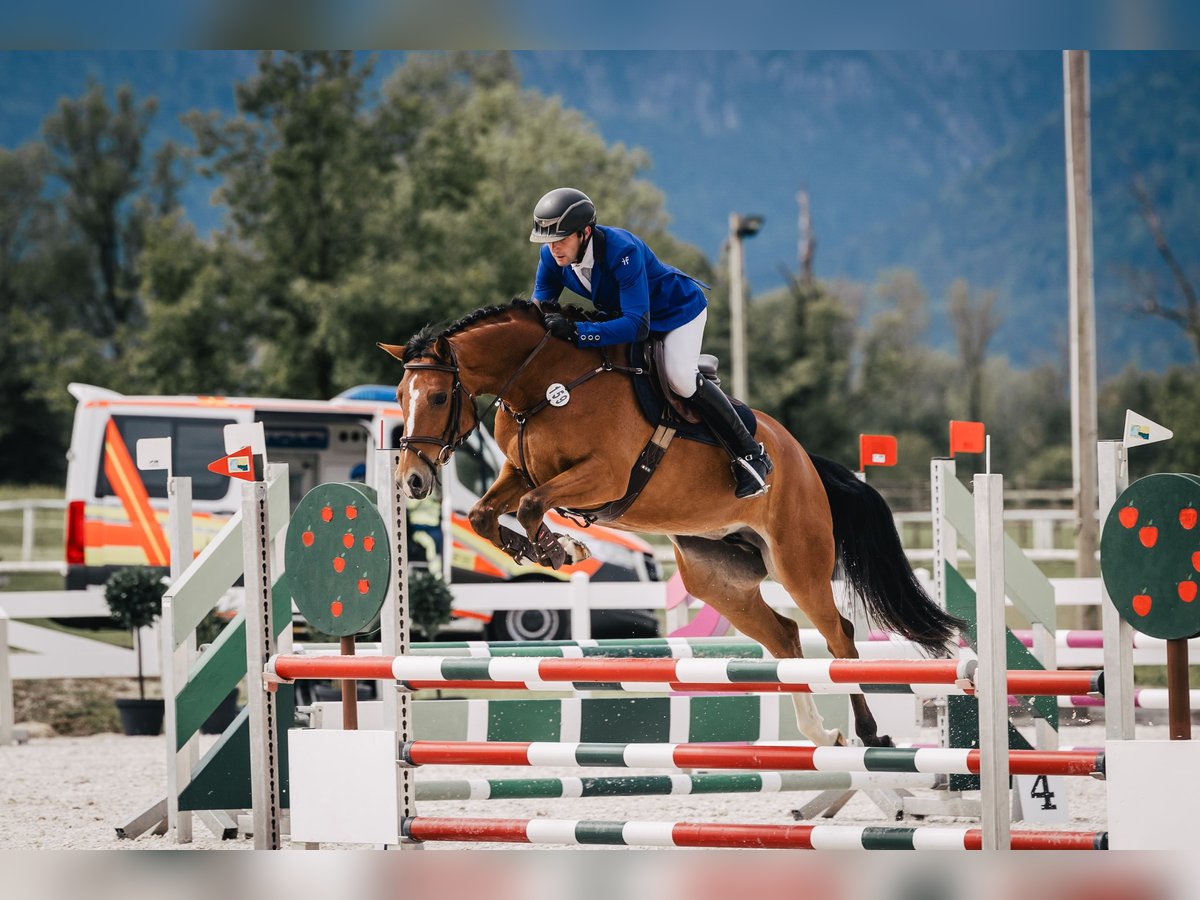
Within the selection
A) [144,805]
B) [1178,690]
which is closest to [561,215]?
[1178,690]

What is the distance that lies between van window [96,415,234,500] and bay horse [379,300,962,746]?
5283 mm

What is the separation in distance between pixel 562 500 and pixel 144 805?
6.95 feet

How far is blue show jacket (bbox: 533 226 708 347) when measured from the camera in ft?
12.4

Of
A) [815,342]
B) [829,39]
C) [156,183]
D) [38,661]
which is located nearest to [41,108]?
[156,183]

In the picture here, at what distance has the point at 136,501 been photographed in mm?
8570

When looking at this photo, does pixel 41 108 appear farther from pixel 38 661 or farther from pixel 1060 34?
pixel 1060 34

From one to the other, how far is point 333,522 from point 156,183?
3124 cm

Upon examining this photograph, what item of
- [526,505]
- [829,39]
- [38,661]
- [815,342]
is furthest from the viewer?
[815,342]

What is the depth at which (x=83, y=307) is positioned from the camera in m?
31.9

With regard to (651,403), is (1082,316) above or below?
above

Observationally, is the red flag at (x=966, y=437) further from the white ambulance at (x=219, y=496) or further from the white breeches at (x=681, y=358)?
the white ambulance at (x=219, y=496)

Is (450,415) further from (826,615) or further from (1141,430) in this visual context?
(1141,430)

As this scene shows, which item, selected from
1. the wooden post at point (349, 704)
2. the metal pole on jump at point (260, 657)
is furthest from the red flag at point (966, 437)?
the metal pole on jump at point (260, 657)

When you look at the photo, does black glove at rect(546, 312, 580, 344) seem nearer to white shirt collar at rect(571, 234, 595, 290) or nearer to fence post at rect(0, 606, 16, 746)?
white shirt collar at rect(571, 234, 595, 290)
